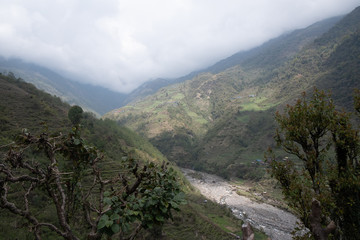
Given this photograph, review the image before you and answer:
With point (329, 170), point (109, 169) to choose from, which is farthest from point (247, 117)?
point (329, 170)

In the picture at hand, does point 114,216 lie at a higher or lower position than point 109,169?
higher

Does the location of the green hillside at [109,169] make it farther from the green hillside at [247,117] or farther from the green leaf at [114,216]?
the green hillside at [247,117]

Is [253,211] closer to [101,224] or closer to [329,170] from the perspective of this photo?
[329,170]

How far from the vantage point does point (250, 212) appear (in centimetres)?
5150

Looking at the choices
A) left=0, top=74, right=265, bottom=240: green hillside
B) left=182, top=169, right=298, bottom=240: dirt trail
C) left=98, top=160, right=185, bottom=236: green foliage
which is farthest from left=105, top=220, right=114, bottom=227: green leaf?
A: left=182, top=169, right=298, bottom=240: dirt trail

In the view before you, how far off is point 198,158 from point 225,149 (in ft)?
52.0

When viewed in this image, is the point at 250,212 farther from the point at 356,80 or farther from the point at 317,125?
the point at 356,80

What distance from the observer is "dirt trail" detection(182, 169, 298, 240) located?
42.0m

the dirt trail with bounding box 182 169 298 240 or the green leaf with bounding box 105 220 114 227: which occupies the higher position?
the green leaf with bounding box 105 220 114 227

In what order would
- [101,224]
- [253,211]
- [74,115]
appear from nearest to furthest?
[101,224]
[74,115]
[253,211]

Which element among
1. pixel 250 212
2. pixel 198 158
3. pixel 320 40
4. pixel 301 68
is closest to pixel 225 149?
pixel 198 158

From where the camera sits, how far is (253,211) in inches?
2058

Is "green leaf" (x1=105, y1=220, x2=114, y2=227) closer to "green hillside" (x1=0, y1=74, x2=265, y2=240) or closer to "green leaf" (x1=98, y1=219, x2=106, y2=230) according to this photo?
"green leaf" (x1=98, y1=219, x2=106, y2=230)

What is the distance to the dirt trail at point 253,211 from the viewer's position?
42.0m
